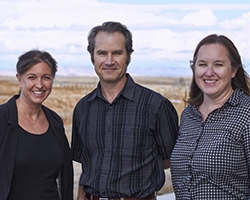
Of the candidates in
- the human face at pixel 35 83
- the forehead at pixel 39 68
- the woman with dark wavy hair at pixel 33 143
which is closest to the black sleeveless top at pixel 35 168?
the woman with dark wavy hair at pixel 33 143

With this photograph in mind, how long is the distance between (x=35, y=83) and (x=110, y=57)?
514mm

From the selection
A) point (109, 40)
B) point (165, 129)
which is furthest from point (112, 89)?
point (165, 129)

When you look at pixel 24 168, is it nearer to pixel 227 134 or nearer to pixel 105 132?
pixel 105 132

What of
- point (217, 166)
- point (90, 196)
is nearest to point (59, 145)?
point (90, 196)

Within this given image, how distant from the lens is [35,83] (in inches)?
128

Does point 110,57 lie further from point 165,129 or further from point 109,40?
point 165,129

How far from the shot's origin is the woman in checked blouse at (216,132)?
2809 mm

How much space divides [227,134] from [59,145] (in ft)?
3.80

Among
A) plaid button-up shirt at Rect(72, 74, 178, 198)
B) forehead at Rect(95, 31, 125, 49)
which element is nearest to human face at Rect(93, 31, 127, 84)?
forehead at Rect(95, 31, 125, 49)

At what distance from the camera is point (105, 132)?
3.39 metres

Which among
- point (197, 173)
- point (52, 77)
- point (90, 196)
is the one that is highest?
point (52, 77)

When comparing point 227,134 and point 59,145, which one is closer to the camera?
point 227,134

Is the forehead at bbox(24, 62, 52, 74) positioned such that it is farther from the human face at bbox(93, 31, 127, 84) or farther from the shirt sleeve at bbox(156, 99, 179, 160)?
the shirt sleeve at bbox(156, 99, 179, 160)

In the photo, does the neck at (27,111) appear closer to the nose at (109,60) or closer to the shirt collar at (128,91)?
the shirt collar at (128,91)
